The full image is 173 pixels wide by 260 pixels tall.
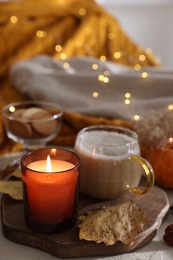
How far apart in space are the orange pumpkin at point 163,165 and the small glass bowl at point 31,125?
25 cm

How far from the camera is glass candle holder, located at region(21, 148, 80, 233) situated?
2.53ft

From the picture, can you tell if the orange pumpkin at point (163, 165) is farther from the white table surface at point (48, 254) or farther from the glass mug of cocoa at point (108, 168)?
the white table surface at point (48, 254)

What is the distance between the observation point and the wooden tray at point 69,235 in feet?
2.49

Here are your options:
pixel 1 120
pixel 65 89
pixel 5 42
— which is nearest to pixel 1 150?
pixel 1 120

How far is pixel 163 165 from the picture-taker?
3.20ft

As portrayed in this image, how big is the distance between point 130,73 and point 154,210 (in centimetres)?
66

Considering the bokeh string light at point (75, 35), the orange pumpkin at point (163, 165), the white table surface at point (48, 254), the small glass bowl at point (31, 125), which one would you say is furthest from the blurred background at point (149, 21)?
the white table surface at point (48, 254)

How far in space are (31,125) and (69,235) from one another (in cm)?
36

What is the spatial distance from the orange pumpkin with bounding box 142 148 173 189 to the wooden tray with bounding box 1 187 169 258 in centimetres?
9

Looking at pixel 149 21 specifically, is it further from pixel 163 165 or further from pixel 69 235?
pixel 69 235

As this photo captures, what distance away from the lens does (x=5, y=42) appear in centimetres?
176

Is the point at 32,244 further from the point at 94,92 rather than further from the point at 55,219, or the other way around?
the point at 94,92

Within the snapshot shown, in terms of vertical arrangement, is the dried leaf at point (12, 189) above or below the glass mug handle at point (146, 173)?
below

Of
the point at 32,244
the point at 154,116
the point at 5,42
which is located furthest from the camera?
the point at 5,42
